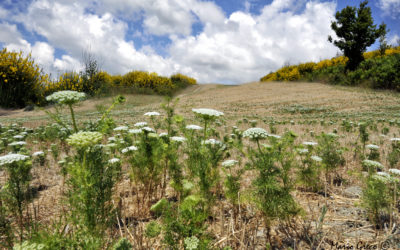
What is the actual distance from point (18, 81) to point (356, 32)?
123ft

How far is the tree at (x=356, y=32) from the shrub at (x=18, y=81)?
3482 cm

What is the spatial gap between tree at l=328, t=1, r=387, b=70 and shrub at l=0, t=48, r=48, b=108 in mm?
34817

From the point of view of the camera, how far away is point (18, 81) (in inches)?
758

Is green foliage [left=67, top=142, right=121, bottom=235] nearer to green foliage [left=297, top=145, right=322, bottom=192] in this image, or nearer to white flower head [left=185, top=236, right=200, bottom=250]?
white flower head [left=185, top=236, right=200, bottom=250]

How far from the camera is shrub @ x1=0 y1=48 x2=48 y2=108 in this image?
18.4m

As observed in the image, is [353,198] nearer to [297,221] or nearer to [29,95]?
[297,221]

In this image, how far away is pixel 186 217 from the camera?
1531 mm

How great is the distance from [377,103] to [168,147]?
17.9 meters

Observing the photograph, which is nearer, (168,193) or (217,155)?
(217,155)

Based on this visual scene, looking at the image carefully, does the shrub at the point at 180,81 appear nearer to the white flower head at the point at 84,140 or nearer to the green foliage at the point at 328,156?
the green foliage at the point at 328,156

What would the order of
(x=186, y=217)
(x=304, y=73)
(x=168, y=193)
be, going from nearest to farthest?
(x=186, y=217) < (x=168, y=193) < (x=304, y=73)

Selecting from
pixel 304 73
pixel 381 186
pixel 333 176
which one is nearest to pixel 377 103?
pixel 333 176

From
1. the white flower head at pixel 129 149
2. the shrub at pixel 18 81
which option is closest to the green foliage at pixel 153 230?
the white flower head at pixel 129 149

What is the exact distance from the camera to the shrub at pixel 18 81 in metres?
18.4
